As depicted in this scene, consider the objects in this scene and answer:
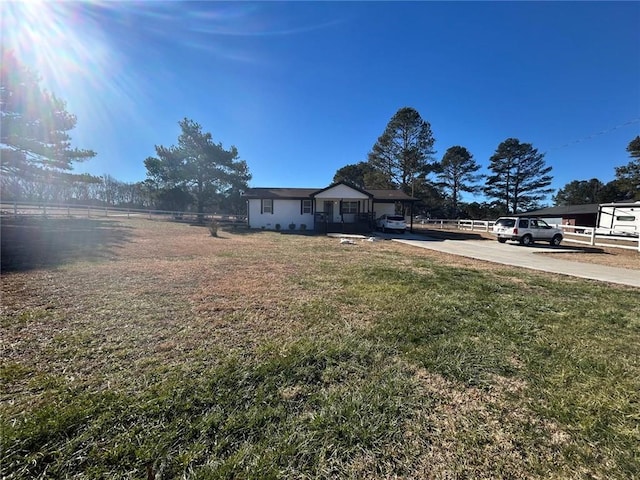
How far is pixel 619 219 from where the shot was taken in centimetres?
2419

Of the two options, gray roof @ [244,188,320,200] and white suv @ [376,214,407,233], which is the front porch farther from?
gray roof @ [244,188,320,200]

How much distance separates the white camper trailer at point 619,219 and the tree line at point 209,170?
12.8 m

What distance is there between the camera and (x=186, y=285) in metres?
5.44

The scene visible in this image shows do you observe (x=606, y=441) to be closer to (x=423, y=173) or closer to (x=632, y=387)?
(x=632, y=387)

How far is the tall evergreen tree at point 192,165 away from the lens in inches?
1054

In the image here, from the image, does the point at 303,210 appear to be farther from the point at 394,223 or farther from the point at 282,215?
the point at 394,223

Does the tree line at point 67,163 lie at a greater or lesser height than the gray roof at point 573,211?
greater

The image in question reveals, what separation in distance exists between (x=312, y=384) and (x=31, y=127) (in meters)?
23.0

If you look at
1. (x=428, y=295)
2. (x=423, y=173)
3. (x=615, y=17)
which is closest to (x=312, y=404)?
(x=428, y=295)

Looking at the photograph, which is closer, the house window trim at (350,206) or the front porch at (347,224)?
the front porch at (347,224)

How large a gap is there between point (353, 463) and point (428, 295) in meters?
3.96

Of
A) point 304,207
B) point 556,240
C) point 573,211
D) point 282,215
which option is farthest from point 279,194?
point 573,211

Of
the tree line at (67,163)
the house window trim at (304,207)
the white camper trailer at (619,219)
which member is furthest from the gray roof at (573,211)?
the tree line at (67,163)

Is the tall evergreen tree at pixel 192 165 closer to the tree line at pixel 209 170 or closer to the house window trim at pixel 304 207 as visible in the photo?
the tree line at pixel 209 170
